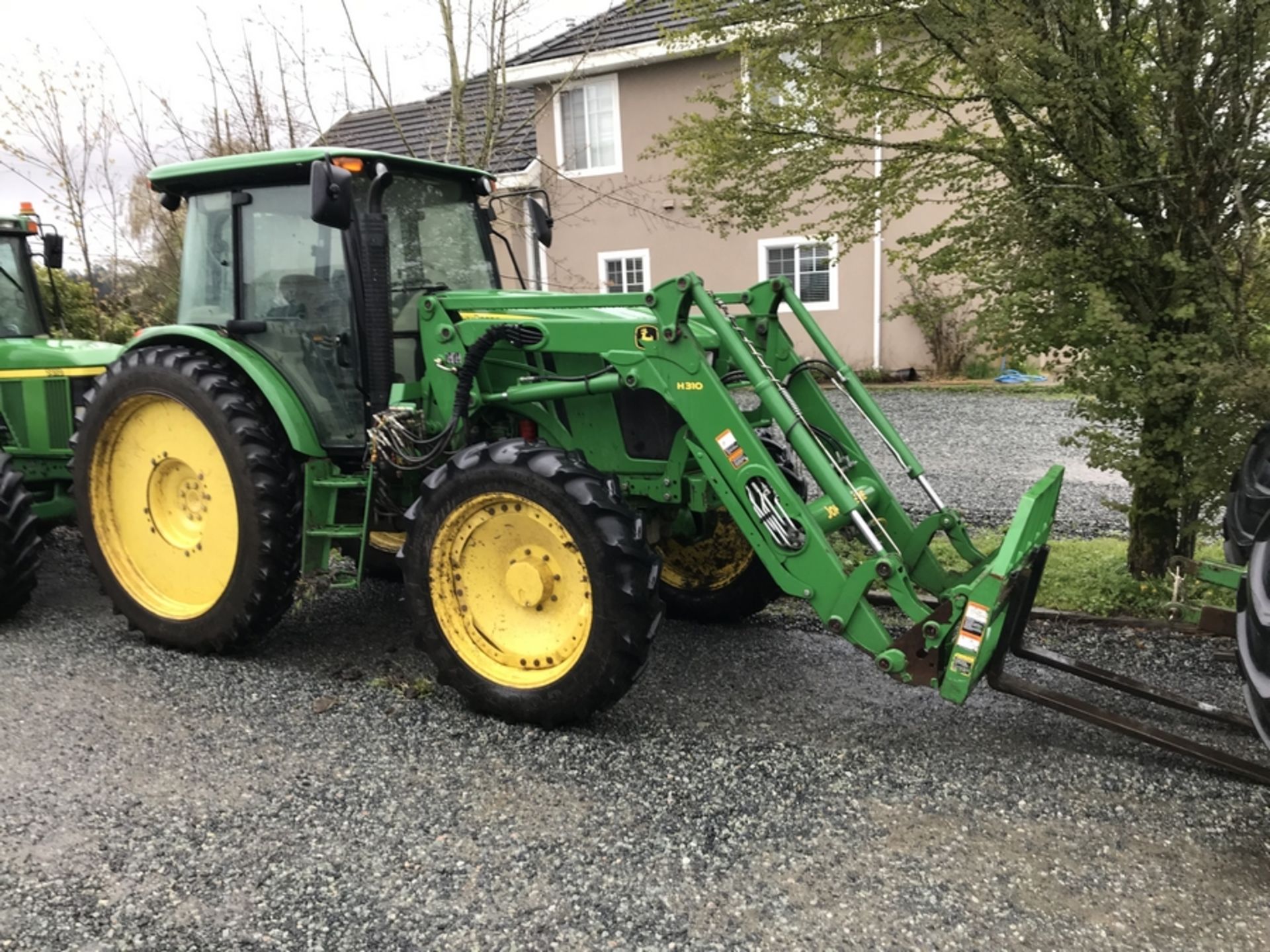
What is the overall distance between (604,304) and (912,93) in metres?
2.52

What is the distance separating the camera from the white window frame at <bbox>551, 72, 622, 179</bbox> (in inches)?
631

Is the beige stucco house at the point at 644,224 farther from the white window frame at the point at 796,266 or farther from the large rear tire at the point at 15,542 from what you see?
the large rear tire at the point at 15,542

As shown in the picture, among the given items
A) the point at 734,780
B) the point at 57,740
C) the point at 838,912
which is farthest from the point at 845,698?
the point at 57,740

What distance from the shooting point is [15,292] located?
20.3 ft

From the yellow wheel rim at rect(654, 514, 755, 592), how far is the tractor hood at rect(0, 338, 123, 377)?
11.5 feet

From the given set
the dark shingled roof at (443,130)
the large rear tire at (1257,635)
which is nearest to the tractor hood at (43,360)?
the dark shingled roof at (443,130)

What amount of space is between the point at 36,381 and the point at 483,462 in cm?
352

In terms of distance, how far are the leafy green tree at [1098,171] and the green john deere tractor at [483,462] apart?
4.10 feet

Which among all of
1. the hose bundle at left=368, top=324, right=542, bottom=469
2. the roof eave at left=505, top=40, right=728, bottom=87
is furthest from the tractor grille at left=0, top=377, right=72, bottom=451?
the roof eave at left=505, top=40, right=728, bottom=87

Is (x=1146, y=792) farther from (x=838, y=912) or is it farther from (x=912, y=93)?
(x=912, y=93)

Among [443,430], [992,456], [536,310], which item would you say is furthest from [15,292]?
[992,456]

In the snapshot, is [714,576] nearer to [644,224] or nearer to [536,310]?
[536,310]

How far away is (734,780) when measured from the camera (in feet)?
11.5

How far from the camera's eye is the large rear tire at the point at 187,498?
4426 mm
